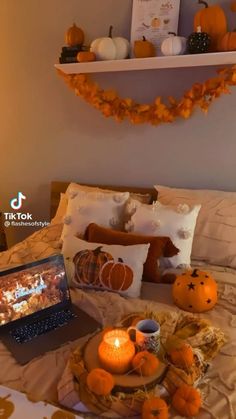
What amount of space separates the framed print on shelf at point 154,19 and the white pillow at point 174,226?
3.14 ft

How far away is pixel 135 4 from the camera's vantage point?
2.23 m

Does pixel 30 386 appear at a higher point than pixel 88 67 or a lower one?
lower

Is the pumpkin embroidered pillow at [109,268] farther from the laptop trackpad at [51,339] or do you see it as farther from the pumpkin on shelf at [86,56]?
the pumpkin on shelf at [86,56]

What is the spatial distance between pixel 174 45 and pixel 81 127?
899 mm

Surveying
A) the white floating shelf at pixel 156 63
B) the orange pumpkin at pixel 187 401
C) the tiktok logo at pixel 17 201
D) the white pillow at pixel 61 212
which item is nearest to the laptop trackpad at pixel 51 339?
the orange pumpkin at pixel 187 401

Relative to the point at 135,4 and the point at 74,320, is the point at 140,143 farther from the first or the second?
the point at 74,320

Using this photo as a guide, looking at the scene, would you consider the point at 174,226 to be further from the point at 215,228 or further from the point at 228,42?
the point at 228,42

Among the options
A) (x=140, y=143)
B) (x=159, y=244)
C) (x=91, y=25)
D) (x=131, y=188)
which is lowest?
(x=159, y=244)

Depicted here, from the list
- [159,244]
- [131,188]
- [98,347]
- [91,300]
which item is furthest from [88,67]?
[98,347]

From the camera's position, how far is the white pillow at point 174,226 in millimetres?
1897

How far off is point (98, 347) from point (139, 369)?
180 millimetres

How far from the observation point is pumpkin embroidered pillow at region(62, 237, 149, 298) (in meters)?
1.71

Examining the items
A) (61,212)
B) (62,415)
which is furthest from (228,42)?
(62,415)

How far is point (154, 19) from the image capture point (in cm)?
217
